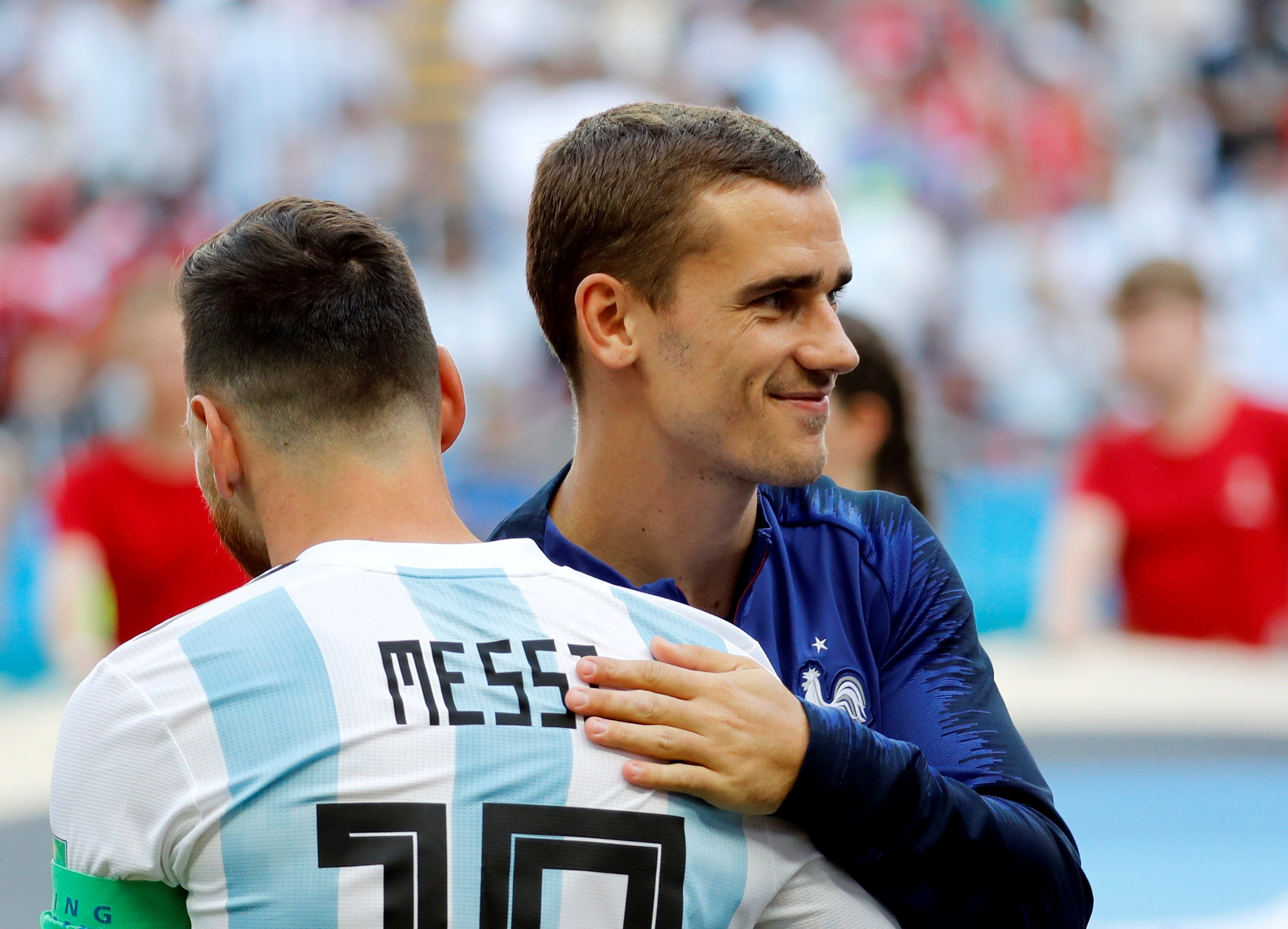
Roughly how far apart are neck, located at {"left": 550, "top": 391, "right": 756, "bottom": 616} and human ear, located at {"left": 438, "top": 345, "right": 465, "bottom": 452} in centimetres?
27

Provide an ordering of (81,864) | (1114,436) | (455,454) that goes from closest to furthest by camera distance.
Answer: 1. (81,864)
2. (1114,436)
3. (455,454)

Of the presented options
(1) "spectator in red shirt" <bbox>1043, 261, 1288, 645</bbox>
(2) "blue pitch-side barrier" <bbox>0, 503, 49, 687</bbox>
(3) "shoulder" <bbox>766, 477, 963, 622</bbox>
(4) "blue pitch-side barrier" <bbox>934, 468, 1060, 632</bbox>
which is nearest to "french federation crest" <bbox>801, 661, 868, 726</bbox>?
(3) "shoulder" <bbox>766, 477, 963, 622</bbox>

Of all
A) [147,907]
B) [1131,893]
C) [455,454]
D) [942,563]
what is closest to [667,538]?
[942,563]

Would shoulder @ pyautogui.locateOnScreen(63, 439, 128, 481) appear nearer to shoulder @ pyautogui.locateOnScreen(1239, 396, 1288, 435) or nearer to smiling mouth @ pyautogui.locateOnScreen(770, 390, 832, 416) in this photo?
smiling mouth @ pyautogui.locateOnScreen(770, 390, 832, 416)

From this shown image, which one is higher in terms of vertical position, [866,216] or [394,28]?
[394,28]

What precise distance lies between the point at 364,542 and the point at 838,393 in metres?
2.48

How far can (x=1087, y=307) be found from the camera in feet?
39.3

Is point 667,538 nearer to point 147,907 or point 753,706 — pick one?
point 753,706

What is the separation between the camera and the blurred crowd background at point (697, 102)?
32.8 feet

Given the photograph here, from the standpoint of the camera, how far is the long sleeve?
60.7 inches

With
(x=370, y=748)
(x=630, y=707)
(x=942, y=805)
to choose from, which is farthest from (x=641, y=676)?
(x=942, y=805)

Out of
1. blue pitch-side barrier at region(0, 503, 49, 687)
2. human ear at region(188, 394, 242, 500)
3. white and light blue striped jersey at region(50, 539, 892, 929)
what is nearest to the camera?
white and light blue striped jersey at region(50, 539, 892, 929)

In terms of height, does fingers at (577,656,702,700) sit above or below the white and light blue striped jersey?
above

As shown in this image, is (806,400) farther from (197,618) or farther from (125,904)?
(125,904)
